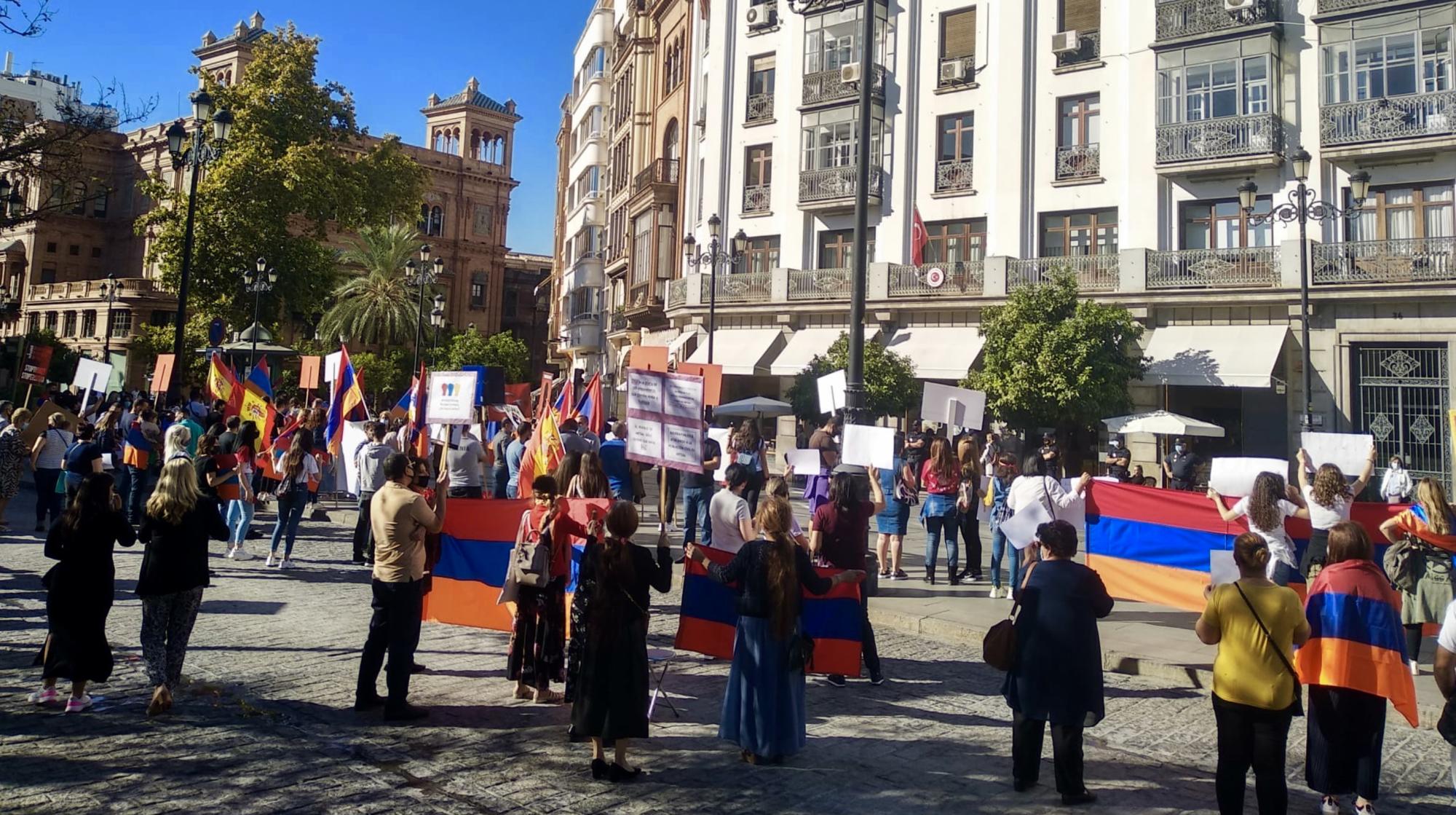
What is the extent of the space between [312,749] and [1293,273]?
2615cm

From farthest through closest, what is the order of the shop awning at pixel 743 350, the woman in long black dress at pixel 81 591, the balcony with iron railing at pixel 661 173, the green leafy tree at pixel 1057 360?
the balcony with iron railing at pixel 661 173, the shop awning at pixel 743 350, the green leafy tree at pixel 1057 360, the woman in long black dress at pixel 81 591

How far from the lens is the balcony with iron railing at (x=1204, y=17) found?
25.9 meters

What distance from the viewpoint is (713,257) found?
89.8 feet

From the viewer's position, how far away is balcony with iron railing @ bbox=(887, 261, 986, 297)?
2973 cm

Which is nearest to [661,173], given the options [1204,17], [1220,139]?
[1204,17]

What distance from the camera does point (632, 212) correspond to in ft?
135

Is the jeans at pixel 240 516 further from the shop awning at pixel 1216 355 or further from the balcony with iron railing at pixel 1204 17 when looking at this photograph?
the balcony with iron railing at pixel 1204 17

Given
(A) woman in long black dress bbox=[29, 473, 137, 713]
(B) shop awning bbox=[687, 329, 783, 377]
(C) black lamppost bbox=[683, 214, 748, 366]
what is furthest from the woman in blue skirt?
(B) shop awning bbox=[687, 329, 783, 377]

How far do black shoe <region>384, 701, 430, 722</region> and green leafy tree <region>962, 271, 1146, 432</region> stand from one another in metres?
20.5

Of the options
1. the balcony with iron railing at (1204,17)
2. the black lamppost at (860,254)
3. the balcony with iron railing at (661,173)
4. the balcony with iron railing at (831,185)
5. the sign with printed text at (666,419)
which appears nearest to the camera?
the sign with printed text at (666,419)

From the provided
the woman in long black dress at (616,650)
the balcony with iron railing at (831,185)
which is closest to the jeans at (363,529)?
the woman in long black dress at (616,650)

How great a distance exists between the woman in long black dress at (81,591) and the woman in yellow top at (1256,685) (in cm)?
642

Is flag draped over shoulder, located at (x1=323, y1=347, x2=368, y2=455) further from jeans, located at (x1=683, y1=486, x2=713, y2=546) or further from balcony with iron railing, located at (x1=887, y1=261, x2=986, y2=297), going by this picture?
balcony with iron railing, located at (x1=887, y1=261, x2=986, y2=297)

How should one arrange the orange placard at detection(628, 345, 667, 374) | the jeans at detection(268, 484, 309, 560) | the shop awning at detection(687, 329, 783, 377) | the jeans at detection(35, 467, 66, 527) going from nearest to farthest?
the jeans at detection(268, 484, 309, 560) < the jeans at detection(35, 467, 66, 527) < the orange placard at detection(628, 345, 667, 374) < the shop awning at detection(687, 329, 783, 377)
